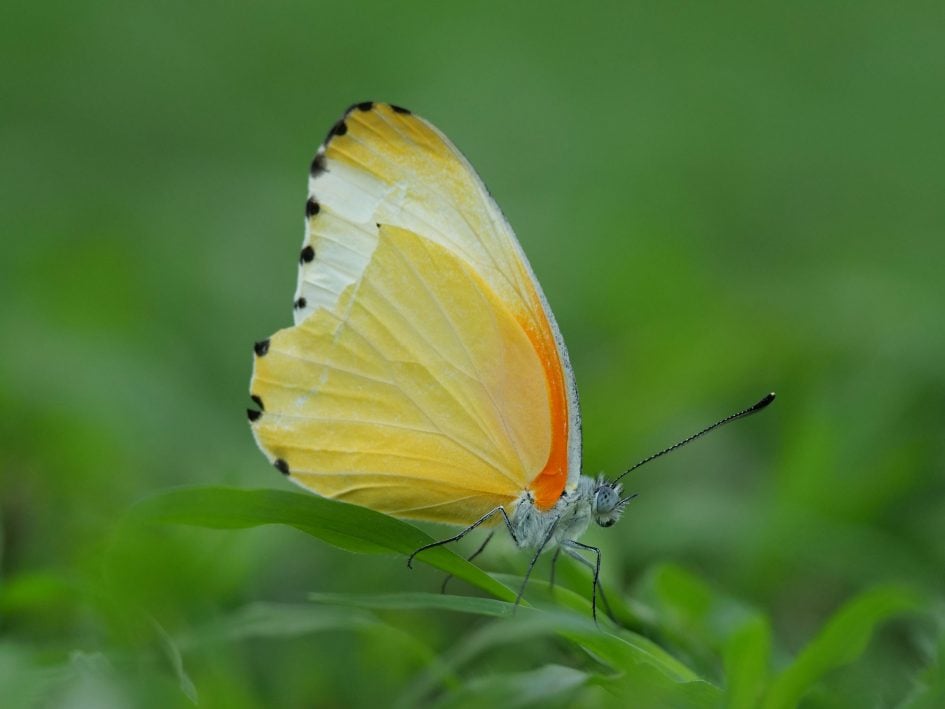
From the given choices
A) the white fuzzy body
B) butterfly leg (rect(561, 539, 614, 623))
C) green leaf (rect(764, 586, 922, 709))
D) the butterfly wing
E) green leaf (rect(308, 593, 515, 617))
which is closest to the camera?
green leaf (rect(308, 593, 515, 617))

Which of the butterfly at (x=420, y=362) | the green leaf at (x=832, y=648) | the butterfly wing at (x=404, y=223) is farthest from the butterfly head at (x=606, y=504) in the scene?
the green leaf at (x=832, y=648)

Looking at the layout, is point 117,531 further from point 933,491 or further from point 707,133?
point 707,133

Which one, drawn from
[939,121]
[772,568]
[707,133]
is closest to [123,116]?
[707,133]

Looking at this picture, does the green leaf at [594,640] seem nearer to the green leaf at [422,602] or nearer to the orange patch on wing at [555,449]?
the green leaf at [422,602]

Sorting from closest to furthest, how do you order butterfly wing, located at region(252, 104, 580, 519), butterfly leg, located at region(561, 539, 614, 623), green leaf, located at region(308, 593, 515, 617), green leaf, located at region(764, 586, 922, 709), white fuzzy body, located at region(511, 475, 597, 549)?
green leaf, located at region(308, 593, 515, 617) < green leaf, located at region(764, 586, 922, 709) < butterfly leg, located at region(561, 539, 614, 623) < white fuzzy body, located at region(511, 475, 597, 549) < butterfly wing, located at region(252, 104, 580, 519)

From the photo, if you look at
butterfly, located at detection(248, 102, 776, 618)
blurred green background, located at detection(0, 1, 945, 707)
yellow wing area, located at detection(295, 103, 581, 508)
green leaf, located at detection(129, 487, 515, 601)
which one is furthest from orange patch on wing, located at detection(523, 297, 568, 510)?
green leaf, located at detection(129, 487, 515, 601)

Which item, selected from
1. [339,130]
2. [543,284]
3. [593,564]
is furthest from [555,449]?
[543,284]

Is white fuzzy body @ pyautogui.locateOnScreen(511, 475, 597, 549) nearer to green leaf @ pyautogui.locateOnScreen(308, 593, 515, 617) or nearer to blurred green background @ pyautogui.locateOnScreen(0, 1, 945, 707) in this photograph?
blurred green background @ pyautogui.locateOnScreen(0, 1, 945, 707)
